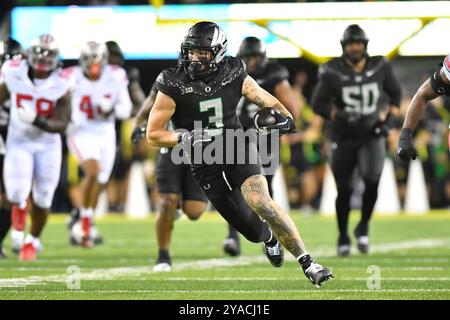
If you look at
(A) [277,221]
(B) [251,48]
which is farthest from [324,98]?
(A) [277,221]

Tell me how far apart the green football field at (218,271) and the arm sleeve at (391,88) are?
1157 millimetres

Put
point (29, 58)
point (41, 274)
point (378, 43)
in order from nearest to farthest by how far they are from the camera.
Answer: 1. point (41, 274)
2. point (29, 58)
3. point (378, 43)

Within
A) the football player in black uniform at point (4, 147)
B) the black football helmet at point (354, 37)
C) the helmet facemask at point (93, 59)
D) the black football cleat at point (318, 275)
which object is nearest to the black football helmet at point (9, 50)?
the football player in black uniform at point (4, 147)

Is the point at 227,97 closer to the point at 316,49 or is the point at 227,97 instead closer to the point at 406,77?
the point at 316,49

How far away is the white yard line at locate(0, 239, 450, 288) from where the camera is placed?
22.5 feet

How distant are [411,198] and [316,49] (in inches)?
87.9

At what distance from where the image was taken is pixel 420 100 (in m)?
6.31

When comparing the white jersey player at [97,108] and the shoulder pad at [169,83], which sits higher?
the shoulder pad at [169,83]

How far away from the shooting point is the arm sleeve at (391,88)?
894cm

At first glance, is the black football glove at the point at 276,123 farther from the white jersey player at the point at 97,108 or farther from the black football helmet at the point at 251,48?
the white jersey player at the point at 97,108

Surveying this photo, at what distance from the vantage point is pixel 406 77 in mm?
16875

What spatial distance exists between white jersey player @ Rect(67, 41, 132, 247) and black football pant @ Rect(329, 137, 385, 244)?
2.32m
